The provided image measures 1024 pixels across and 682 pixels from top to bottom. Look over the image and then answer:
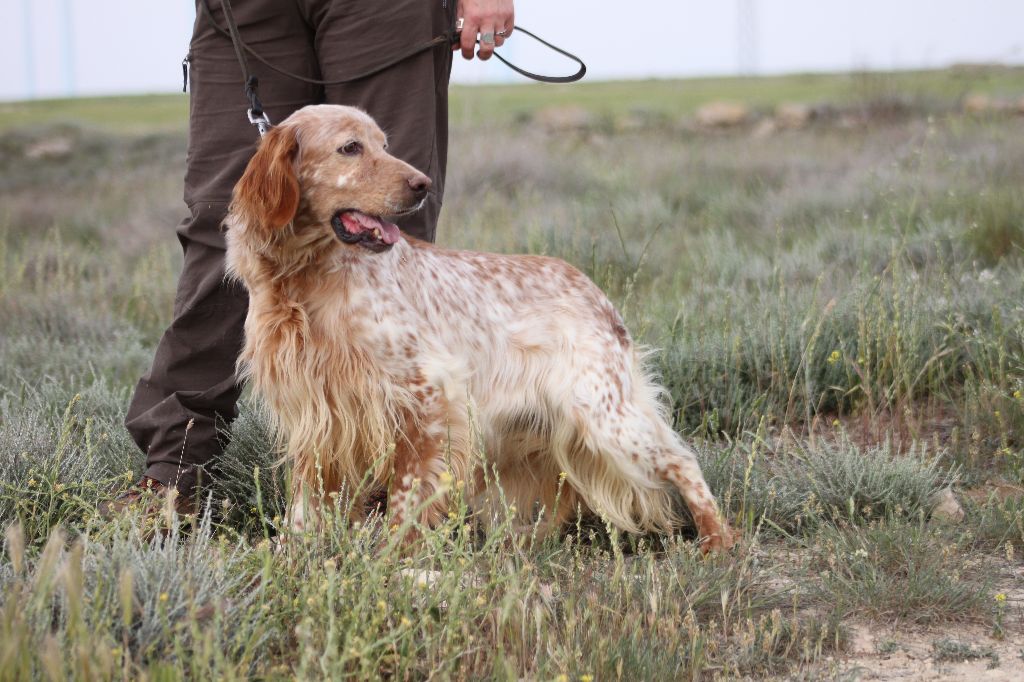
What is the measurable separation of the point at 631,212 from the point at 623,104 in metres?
21.2

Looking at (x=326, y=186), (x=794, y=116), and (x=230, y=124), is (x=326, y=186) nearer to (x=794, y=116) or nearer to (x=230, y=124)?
(x=230, y=124)

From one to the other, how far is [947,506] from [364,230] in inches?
87.6

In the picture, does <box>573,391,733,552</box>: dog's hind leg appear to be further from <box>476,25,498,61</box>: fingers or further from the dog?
<box>476,25,498,61</box>: fingers

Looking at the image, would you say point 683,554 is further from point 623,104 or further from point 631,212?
point 623,104

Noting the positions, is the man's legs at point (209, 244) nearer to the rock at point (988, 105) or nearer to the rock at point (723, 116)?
the rock at point (988, 105)

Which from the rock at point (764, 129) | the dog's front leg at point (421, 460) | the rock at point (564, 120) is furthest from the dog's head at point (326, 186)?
the rock at point (564, 120)

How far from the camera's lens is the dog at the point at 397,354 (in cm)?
344

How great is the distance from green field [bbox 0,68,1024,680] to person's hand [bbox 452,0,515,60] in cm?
163

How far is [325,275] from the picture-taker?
137 inches

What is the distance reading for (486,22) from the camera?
3896mm

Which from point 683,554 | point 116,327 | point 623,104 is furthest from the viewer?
point 623,104

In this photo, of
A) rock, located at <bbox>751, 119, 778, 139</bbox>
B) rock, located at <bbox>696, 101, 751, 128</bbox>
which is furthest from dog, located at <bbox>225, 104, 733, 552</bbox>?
rock, located at <bbox>696, 101, 751, 128</bbox>

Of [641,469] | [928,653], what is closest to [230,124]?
[641,469]

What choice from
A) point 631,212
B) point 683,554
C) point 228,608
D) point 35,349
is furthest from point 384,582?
point 631,212
